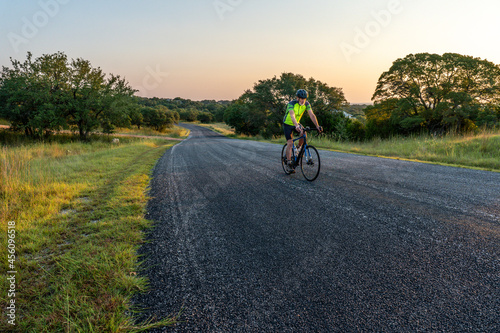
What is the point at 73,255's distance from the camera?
2.58 m

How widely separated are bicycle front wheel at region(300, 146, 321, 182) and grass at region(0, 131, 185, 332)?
413 cm

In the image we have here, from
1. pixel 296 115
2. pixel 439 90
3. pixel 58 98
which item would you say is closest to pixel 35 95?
pixel 58 98

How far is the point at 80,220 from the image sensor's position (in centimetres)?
363

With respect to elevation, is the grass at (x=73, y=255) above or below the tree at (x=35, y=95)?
below

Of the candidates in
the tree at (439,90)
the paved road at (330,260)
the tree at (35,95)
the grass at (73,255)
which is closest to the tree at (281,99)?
the tree at (439,90)

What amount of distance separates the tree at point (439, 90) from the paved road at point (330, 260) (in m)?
23.5

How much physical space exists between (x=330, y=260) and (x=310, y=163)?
3857 millimetres

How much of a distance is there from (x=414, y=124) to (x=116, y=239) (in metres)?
29.1

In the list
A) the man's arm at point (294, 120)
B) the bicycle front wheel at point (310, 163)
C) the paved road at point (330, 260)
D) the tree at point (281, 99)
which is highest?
the tree at point (281, 99)

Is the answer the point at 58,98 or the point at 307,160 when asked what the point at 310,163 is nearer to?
the point at 307,160

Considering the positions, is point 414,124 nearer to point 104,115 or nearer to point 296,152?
point 296,152

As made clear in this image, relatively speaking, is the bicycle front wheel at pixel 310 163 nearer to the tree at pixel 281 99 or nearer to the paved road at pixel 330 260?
the paved road at pixel 330 260

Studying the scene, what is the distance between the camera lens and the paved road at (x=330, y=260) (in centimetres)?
169

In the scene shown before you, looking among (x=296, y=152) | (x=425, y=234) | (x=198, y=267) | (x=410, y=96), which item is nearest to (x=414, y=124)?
(x=410, y=96)
